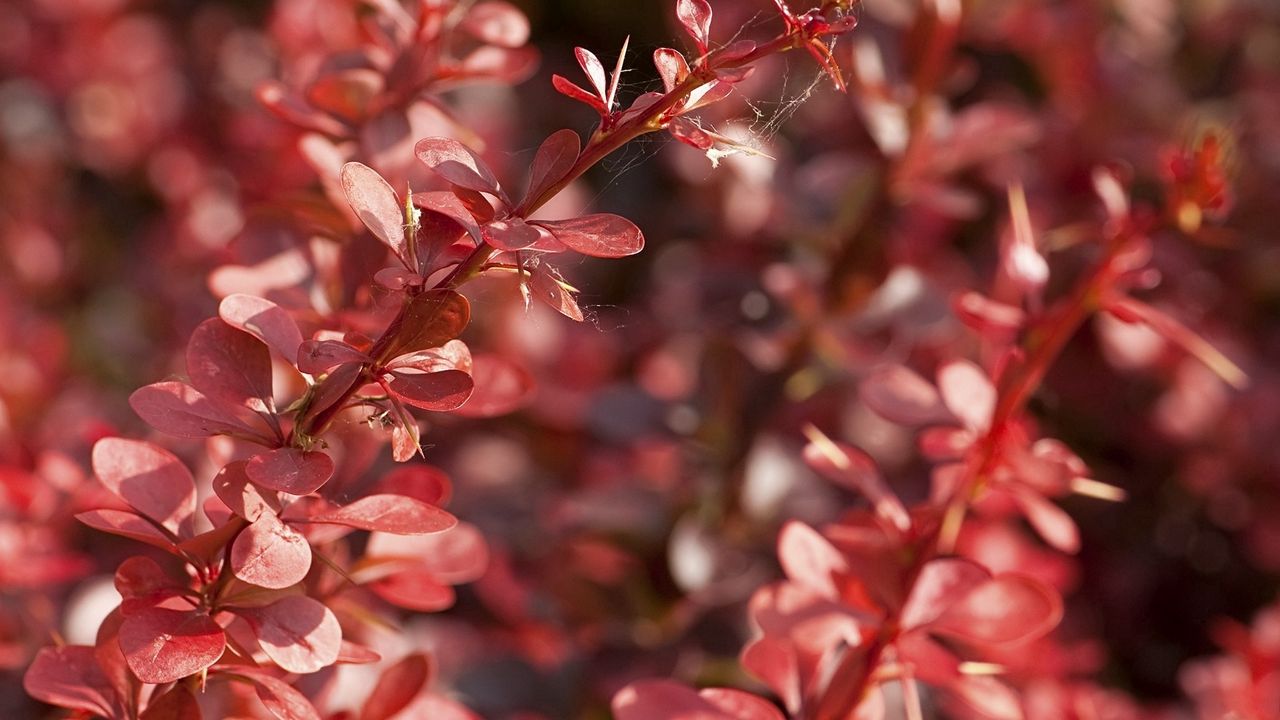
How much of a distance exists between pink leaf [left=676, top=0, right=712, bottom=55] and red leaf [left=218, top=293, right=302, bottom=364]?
0.22 m

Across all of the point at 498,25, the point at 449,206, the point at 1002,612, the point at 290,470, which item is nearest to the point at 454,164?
the point at 449,206

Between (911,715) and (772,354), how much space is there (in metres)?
0.46

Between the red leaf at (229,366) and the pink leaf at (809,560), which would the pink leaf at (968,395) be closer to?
the pink leaf at (809,560)

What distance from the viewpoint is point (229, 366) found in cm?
53

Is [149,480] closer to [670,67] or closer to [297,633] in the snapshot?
[297,633]

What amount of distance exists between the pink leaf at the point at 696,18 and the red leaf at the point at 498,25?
0.22m

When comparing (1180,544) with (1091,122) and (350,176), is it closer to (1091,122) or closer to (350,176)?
(1091,122)

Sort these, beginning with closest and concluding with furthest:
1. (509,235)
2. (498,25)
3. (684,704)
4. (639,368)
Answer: (509,235) → (684,704) → (498,25) → (639,368)

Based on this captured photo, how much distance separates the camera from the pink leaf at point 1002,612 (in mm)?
632

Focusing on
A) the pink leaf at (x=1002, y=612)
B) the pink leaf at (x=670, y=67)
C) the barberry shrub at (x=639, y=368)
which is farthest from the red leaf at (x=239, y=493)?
the pink leaf at (x=1002, y=612)

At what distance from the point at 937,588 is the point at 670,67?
1.05ft

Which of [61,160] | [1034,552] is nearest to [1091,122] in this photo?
[1034,552]

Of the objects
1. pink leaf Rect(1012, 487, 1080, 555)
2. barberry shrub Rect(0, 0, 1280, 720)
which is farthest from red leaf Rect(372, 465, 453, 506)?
pink leaf Rect(1012, 487, 1080, 555)

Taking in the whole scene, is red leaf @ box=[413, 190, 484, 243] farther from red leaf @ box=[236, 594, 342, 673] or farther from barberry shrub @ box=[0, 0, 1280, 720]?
red leaf @ box=[236, 594, 342, 673]
